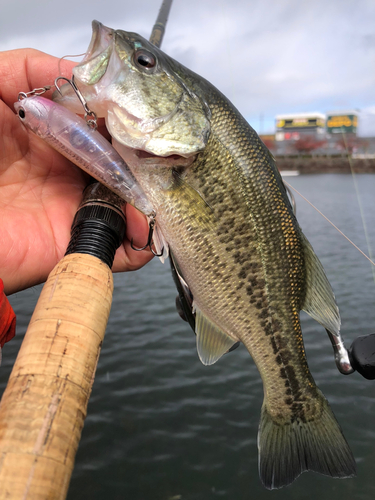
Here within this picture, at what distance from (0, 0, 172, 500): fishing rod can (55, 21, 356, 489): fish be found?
0.39 m

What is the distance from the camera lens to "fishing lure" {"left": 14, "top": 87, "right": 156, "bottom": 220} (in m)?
1.83

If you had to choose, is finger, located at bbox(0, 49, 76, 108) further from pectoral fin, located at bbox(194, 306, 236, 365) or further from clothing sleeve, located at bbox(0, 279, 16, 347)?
pectoral fin, located at bbox(194, 306, 236, 365)

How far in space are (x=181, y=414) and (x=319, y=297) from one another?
5.38 metres

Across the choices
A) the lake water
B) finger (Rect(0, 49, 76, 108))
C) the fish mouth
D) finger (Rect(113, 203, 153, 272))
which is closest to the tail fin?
finger (Rect(113, 203, 153, 272))

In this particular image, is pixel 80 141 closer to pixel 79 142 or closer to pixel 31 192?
pixel 79 142

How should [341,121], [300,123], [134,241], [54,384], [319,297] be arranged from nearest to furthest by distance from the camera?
[54,384]
[319,297]
[134,241]
[341,121]
[300,123]

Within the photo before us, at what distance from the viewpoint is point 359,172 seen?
5688 cm

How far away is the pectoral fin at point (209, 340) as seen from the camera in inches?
87.0

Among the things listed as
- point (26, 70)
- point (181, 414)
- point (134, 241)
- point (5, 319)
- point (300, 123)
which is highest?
point (300, 123)

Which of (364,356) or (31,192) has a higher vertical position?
(31,192)

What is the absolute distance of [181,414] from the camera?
6.79 metres

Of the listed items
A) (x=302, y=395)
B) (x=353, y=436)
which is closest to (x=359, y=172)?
(x=353, y=436)

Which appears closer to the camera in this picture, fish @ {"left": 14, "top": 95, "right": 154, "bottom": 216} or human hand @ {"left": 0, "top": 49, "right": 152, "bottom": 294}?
fish @ {"left": 14, "top": 95, "right": 154, "bottom": 216}

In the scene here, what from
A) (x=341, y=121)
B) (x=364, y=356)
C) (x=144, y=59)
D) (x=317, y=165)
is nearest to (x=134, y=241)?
(x=144, y=59)
